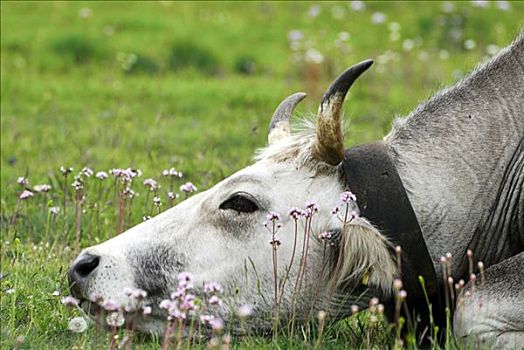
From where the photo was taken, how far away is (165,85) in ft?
48.8

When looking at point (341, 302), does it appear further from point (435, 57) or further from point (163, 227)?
point (435, 57)

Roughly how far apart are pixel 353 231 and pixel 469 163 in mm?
724

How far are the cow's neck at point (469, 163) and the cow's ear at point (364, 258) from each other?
272 mm

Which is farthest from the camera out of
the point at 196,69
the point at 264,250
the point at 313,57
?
the point at 196,69

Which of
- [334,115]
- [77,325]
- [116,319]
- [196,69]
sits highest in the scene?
[334,115]

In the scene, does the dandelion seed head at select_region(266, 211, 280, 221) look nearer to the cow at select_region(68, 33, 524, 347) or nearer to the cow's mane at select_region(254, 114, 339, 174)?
the cow at select_region(68, 33, 524, 347)

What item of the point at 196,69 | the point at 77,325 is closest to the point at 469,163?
the point at 77,325

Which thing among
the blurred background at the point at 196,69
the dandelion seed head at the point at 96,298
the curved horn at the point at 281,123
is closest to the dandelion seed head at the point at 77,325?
the dandelion seed head at the point at 96,298

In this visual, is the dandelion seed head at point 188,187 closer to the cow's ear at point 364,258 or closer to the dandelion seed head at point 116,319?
the cow's ear at point 364,258

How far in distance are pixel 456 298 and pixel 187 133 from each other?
6.61 meters

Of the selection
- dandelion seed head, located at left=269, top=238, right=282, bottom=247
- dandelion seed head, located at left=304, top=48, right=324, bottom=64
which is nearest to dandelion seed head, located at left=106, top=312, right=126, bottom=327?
dandelion seed head, located at left=269, top=238, right=282, bottom=247

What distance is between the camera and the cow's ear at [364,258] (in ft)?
17.7

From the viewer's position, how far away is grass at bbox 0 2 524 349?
718 cm

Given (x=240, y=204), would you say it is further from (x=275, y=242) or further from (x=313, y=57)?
(x=313, y=57)
